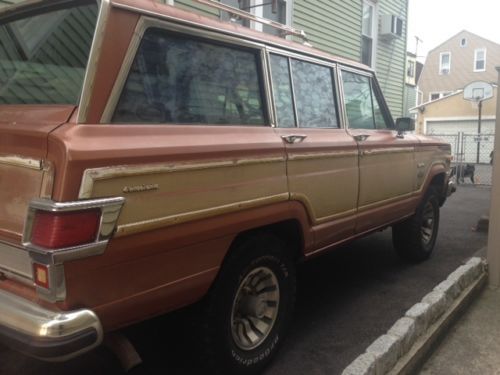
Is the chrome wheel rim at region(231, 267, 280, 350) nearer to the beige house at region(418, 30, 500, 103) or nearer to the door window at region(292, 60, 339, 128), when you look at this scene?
the door window at region(292, 60, 339, 128)

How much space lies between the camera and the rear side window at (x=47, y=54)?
7.28 ft

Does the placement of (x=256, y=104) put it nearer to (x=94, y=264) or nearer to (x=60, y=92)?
(x=60, y=92)

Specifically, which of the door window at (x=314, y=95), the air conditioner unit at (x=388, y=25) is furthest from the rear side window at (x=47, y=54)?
the air conditioner unit at (x=388, y=25)

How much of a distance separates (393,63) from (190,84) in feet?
40.4

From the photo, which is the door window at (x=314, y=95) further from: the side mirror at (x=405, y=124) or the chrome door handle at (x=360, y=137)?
the side mirror at (x=405, y=124)

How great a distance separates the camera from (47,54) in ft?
8.05

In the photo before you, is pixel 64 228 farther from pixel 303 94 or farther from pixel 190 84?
pixel 303 94

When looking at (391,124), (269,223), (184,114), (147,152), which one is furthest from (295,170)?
(391,124)

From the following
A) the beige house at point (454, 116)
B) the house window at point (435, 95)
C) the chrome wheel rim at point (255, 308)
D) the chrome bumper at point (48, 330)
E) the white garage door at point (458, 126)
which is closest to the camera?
the chrome bumper at point (48, 330)

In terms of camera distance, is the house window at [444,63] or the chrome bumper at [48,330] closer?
the chrome bumper at [48,330]

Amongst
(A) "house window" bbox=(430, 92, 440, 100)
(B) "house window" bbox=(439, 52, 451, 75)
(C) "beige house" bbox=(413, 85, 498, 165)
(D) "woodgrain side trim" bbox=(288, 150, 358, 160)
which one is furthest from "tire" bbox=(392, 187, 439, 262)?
(B) "house window" bbox=(439, 52, 451, 75)

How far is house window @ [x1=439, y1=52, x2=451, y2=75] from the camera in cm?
3609

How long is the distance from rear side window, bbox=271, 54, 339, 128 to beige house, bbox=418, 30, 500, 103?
3393 cm

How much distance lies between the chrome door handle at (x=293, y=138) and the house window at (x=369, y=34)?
9554 millimetres
